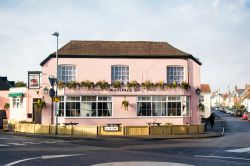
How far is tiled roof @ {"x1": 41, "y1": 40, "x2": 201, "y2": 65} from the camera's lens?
3478cm

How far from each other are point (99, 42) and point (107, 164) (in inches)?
965

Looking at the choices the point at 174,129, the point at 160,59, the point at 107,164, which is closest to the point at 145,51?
the point at 160,59

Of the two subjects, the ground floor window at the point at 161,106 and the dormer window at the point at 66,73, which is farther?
the dormer window at the point at 66,73

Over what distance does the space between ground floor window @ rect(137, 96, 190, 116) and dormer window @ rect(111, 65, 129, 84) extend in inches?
90.1

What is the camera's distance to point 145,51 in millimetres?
35906

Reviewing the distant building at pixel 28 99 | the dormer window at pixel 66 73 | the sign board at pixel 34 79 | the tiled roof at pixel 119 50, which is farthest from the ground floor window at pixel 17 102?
the dormer window at pixel 66 73

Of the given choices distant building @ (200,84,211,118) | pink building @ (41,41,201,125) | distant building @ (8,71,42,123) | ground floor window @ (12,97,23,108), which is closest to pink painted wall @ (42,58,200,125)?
pink building @ (41,41,201,125)

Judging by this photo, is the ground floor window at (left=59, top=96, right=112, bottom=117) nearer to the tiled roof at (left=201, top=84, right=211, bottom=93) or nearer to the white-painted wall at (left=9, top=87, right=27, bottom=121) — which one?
the white-painted wall at (left=9, top=87, right=27, bottom=121)

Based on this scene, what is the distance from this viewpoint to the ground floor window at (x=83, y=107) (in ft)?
109

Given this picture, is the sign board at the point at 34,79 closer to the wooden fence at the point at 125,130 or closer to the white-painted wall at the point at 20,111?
the white-painted wall at the point at 20,111

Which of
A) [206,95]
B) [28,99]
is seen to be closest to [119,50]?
Answer: [28,99]

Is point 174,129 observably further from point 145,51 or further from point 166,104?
point 145,51

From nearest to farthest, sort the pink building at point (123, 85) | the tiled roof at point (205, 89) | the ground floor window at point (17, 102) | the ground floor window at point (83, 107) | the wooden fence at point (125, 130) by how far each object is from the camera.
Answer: the wooden fence at point (125, 130) → the ground floor window at point (83, 107) → the pink building at point (123, 85) → the ground floor window at point (17, 102) → the tiled roof at point (205, 89)

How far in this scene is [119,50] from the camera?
35.7m
